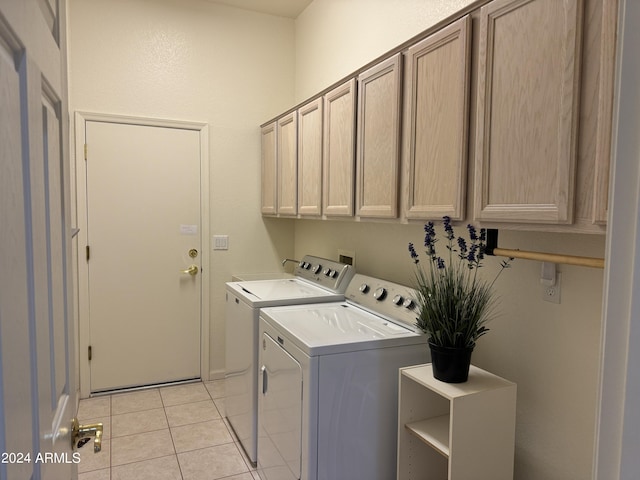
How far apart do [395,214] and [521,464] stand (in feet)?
3.57

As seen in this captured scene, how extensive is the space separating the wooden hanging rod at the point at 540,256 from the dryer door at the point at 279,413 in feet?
2.88

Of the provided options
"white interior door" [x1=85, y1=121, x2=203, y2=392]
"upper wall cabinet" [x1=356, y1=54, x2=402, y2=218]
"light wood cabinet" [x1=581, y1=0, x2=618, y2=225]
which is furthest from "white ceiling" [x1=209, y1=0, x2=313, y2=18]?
"light wood cabinet" [x1=581, y1=0, x2=618, y2=225]

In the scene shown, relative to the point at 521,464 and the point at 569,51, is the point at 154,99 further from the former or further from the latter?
the point at 521,464

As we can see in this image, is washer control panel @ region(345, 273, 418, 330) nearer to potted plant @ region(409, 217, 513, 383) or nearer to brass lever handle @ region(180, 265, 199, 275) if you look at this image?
potted plant @ region(409, 217, 513, 383)

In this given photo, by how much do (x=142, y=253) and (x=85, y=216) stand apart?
0.48 meters

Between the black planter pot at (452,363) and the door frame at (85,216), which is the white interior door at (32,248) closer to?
the black planter pot at (452,363)

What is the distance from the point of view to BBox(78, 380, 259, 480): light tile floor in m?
2.36

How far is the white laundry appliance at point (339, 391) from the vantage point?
169 centimetres

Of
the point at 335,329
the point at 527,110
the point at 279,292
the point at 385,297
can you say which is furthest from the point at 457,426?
the point at 279,292

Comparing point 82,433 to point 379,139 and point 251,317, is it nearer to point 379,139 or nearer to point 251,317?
point 251,317

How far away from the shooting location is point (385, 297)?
218 cm

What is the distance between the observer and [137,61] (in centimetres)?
325

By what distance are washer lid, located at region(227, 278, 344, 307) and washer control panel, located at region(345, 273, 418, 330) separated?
149 mm

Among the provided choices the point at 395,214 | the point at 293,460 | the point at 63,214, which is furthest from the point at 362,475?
the point at 63,214
